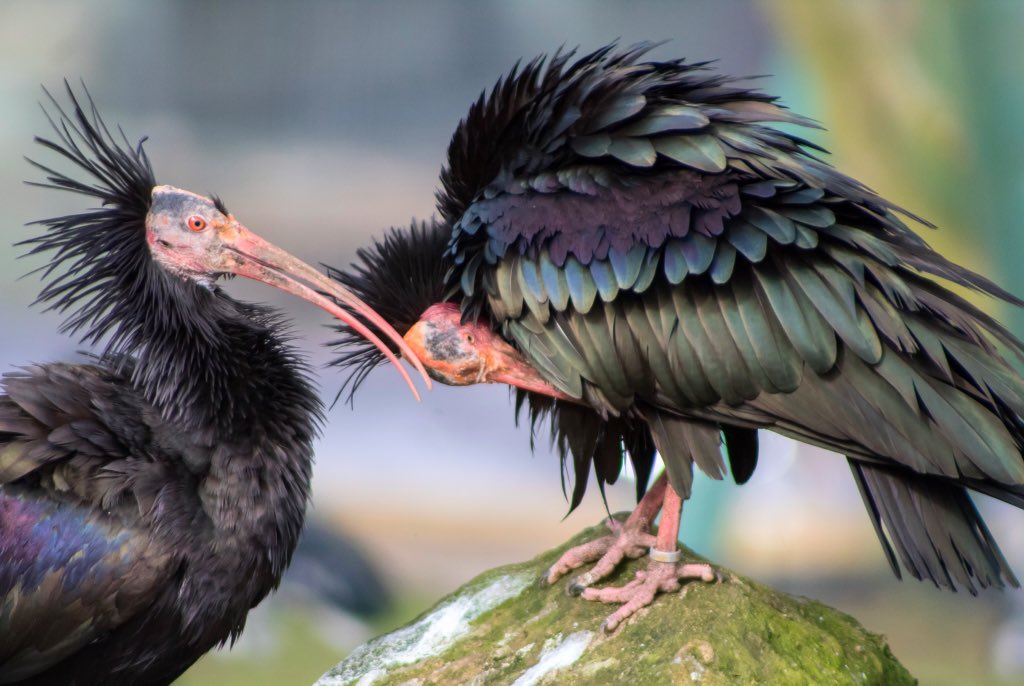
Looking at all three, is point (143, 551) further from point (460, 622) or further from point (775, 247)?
point (775, 247)

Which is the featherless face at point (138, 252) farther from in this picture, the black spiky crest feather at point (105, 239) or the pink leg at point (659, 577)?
the pink leg at point (659, 577)

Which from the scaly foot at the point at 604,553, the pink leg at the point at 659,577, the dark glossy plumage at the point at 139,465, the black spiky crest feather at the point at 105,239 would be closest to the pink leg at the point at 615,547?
the scaly foot at the point at 604,553

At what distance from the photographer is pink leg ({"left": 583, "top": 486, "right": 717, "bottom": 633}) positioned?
3.40m

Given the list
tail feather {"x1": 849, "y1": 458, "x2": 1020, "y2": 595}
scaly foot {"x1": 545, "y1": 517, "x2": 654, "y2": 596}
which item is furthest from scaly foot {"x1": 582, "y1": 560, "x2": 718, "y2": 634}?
tail feather {"x1": 849, "y1": 458, "x2": 1020, "y2": 595}

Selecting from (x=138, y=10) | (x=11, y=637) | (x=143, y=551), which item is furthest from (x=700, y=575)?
(x=138, y=10)

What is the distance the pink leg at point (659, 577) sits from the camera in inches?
134

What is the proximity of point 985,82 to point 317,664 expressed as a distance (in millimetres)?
4305

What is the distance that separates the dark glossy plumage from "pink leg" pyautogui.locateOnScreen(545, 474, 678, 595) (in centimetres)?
90

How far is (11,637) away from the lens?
3.34 meters

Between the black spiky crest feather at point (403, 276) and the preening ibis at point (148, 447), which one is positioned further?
the black spiky crest feather at point (403, 276)

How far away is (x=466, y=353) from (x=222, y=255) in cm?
88

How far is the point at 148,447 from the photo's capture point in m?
3.54

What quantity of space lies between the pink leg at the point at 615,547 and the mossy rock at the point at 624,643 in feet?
0.16

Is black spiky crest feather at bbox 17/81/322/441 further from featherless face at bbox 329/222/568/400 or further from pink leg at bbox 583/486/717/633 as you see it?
pink leg at bbox 583/486/717/633
